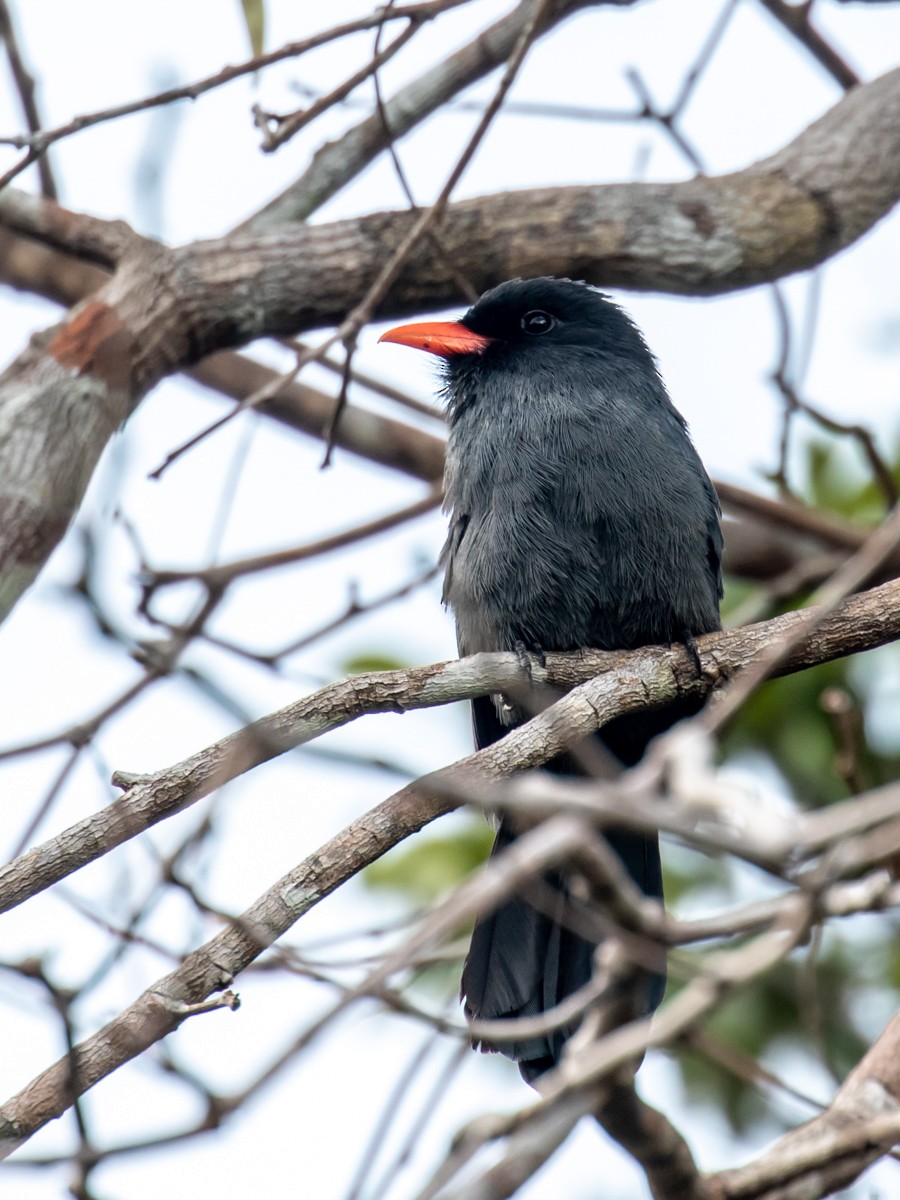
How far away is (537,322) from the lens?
15.2ft

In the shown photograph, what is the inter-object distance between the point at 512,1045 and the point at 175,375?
226 centimetres

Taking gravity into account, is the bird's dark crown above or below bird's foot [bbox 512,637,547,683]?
above

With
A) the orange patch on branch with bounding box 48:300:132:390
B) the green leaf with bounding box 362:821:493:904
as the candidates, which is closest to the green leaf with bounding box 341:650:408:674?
the green leaf with bounding box 362:821:493:904

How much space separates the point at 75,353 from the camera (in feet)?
13.5

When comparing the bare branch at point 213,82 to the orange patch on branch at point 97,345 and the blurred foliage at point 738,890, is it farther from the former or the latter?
the blurred foliage at point 738,890

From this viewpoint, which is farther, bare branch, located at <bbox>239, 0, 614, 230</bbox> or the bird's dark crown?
bare branch, located at <bbox>239, 0, 614, 230</bbox>

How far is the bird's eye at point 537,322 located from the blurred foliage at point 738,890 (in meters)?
1.50

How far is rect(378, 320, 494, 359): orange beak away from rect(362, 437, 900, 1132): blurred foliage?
5.21 ft

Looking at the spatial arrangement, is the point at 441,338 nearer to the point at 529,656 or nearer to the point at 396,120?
the point at 396,120

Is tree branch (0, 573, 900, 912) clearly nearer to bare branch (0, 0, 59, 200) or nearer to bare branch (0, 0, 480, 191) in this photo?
bare branch (0, 0, 480, 191)

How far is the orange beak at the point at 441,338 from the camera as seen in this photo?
4.58 metres

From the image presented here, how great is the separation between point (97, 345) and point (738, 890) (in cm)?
292

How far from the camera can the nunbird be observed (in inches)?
154

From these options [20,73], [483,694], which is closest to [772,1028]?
[483,694]
